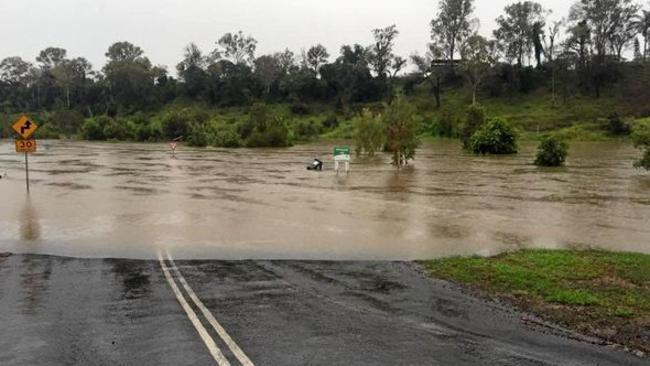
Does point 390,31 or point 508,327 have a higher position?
point 390,31

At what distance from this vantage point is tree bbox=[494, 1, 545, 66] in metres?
107

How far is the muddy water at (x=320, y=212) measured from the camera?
14.4 metres

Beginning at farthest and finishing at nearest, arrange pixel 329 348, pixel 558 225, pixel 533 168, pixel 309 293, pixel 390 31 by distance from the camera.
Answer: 1. pixel 390 31
2. pixel 533 168
3. pixel 558 225
4. pixel 309 293
5. pixel 329 348

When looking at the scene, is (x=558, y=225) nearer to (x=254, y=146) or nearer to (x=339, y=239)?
(x=339, y=239)

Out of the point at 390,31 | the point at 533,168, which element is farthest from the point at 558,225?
the point at 390,31

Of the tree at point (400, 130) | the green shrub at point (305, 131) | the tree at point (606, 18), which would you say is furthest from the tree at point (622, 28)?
the tree at point (400, 130)

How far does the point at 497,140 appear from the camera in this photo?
178 ft

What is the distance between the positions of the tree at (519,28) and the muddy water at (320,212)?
7424 centimetres

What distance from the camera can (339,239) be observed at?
15234mm

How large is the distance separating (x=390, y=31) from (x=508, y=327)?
387ft

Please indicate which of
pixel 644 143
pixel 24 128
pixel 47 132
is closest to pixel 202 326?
pixel 24 128

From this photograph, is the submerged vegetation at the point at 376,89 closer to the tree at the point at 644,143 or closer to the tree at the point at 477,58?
the tree at the point at 477,58

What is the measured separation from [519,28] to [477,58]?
16.0m

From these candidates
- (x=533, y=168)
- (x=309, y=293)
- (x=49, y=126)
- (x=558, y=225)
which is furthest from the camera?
(x=49, y=126)
